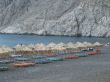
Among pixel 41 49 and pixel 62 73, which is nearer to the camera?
pixel 62 73

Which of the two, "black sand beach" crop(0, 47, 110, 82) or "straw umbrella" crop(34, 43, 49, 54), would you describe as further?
"straw umbrella" crop(34, 43, 49, 54)

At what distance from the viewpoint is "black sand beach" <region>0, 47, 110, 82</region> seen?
74.6 m

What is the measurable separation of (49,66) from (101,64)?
13.2 meters

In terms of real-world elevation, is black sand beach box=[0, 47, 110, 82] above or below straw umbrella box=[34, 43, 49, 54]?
below

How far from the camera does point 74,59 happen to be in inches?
4392

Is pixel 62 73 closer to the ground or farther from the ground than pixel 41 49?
closer to the ground

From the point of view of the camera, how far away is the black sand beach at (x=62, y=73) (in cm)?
7461

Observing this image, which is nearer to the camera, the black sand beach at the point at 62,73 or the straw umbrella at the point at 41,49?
the black sand beach at the point at 62,73

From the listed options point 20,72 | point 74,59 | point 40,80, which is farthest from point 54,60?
point 40,80

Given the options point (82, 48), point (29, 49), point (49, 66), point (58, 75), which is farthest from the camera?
point (82, 48)

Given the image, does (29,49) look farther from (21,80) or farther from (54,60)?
(21,80)

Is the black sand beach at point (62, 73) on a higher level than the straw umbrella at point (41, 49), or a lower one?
lower

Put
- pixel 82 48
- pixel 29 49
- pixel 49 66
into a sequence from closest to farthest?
pixel 49 66 < pixel 29 49 < pixel 82 48

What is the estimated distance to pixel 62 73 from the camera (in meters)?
82.2
